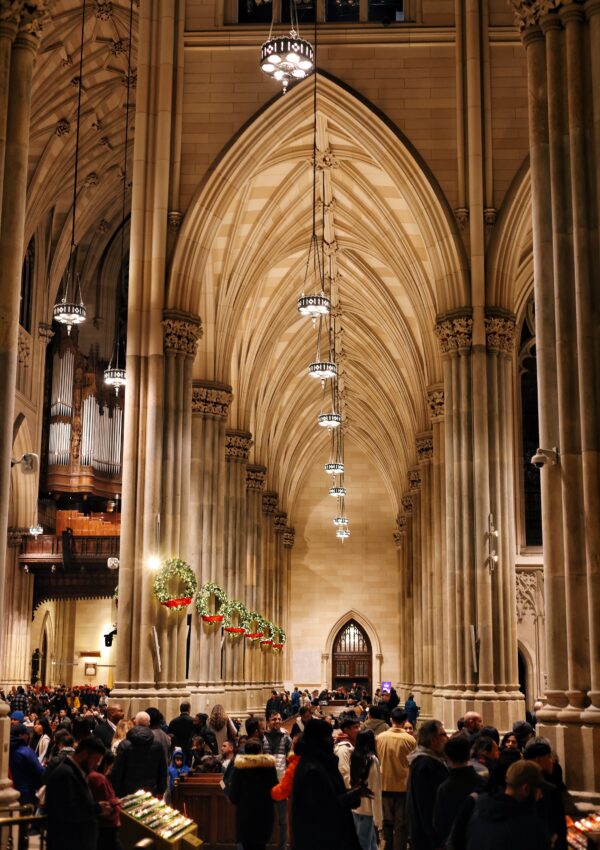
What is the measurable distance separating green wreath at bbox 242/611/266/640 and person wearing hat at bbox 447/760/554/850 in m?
24.7

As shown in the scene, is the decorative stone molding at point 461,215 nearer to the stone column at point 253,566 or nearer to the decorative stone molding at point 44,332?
the stone column at point 253,566

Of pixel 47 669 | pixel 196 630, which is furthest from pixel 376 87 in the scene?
pixel 47 669

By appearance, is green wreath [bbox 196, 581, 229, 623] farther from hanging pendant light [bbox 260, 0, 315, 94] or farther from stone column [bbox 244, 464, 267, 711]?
hanging pendant light [bbox 260, 0, 315, 94]

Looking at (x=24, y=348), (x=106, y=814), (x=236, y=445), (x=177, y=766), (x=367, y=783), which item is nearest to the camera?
(x=106, y=814)

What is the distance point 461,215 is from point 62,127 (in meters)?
16.5

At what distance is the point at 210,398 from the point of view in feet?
92.8

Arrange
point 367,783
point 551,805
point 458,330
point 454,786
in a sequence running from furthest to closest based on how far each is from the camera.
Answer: point 458,330 → point 367,783 → point 454,786 → point 551,805

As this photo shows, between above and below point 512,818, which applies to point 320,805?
below

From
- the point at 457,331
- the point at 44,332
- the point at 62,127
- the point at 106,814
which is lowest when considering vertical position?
the point at 106,814

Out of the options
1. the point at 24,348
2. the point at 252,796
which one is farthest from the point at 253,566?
the point at 252,796

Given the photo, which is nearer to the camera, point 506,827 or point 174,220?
point 506,827

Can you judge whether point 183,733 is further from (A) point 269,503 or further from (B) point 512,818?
(A) point 269,503

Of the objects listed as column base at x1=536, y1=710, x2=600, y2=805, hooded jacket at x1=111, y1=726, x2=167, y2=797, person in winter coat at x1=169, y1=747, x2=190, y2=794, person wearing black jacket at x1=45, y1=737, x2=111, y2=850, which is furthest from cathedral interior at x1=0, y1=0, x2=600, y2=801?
person in winter coat at x1=169, y1=747, x2=190, y2=794

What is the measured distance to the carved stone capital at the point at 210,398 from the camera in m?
28.1
